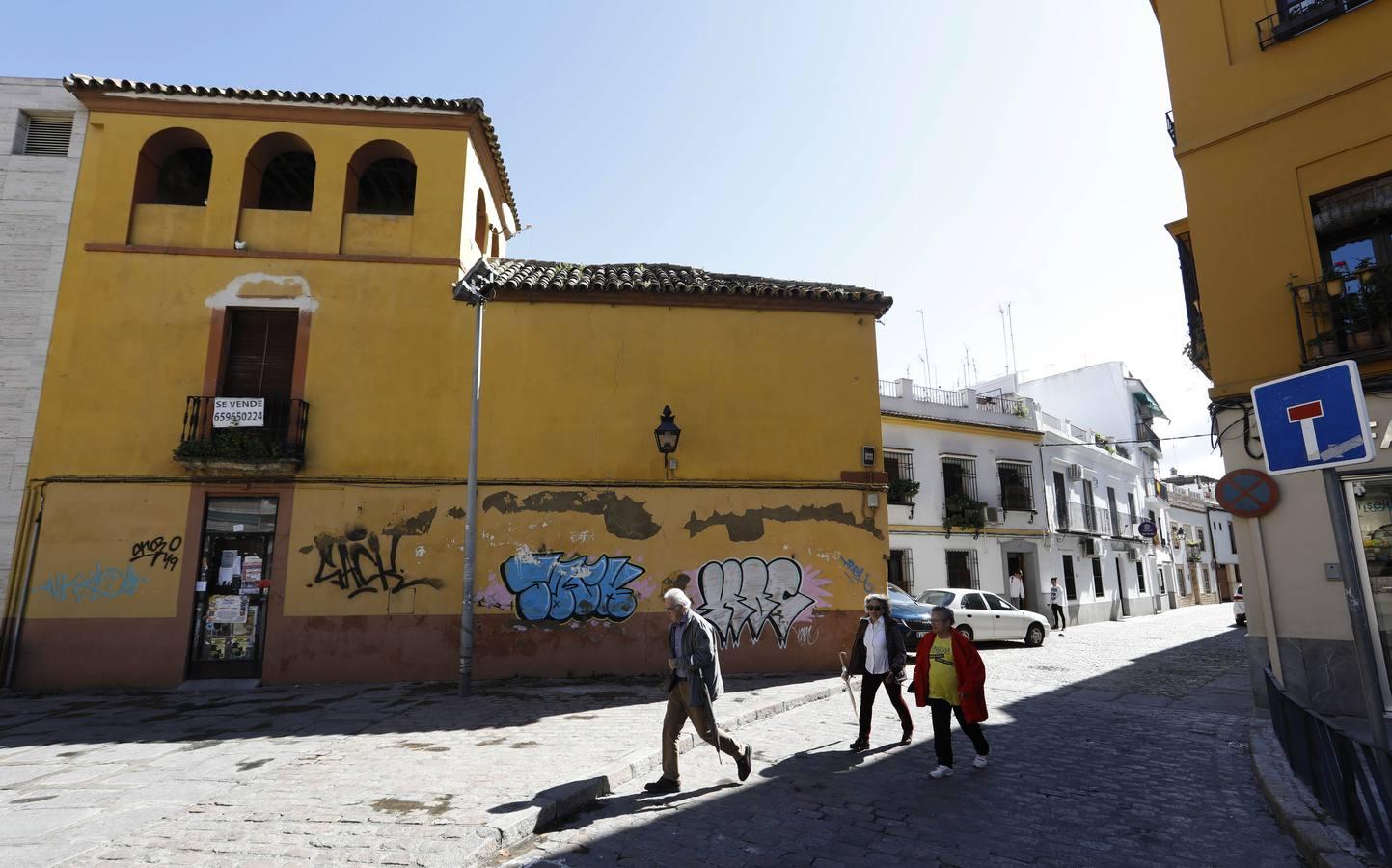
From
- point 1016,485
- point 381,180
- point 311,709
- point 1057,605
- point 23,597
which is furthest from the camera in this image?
point 1016,485

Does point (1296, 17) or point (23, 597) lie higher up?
point (1296, 17)

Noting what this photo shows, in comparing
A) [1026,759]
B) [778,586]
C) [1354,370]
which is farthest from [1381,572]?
[778,586]

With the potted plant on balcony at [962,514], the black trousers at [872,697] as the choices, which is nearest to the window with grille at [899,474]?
the potted plant on balcony at [962,514]

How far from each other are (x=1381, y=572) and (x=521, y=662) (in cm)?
1043

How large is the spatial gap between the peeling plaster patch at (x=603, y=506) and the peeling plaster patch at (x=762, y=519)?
72cm

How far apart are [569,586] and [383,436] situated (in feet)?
12.3

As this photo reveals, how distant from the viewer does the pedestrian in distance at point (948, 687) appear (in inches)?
231

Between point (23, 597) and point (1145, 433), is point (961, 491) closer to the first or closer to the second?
point (1145, 433)

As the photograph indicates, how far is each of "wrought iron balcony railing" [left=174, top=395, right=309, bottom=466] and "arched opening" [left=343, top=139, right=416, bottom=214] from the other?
3.59 metres

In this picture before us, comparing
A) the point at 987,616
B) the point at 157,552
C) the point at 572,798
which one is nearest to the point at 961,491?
the point at 987,616

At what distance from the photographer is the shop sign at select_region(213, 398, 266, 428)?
10.7 meters

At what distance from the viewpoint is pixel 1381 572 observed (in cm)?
740

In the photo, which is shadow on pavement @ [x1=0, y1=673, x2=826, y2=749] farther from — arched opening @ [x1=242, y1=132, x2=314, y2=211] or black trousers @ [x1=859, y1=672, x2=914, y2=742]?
arched opening @ [x1=242, y1=132, x2=314, y2=211]

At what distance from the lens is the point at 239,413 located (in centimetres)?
1077
